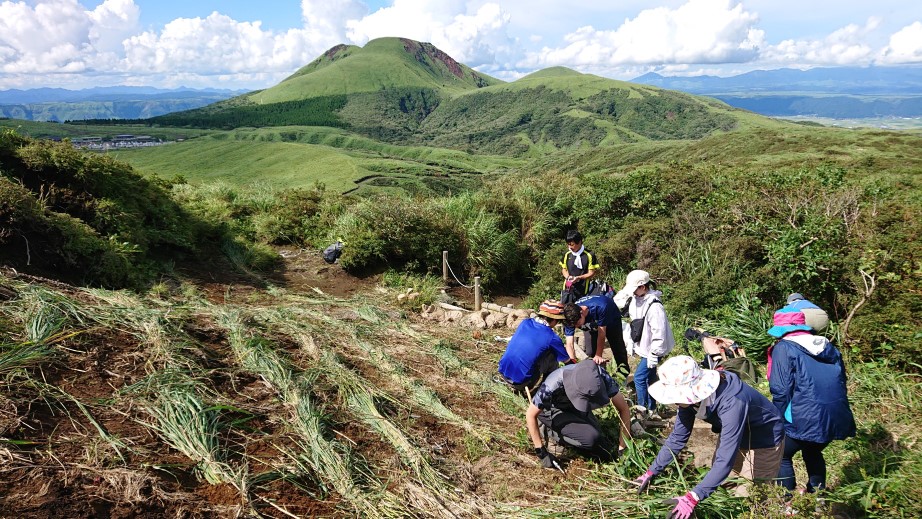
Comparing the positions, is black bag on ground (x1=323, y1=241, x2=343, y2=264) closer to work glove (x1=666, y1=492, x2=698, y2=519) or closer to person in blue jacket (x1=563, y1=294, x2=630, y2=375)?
person in blue jacket (x1=563, y1=294, x2=630, y2=375)

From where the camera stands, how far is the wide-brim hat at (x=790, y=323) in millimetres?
3137

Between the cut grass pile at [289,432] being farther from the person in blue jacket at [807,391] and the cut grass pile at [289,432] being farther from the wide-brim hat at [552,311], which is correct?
the wide-brim hat at [552,311]

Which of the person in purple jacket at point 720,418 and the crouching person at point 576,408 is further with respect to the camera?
the crouching person at point 576,408

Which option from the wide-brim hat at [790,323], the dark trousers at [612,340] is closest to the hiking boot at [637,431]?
the dark trousers at [612,340]

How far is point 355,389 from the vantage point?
4.46m

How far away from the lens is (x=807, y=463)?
10.7 feet

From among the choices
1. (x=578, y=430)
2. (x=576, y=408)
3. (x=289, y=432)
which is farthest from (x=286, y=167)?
(x=576, y=408)

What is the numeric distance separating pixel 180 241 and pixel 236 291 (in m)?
2.23

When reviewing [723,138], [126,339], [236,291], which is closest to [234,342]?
[126,339]

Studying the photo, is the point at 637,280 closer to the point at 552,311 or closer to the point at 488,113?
the point at 552,311

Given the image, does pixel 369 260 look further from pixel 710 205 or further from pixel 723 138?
pixel 723 138

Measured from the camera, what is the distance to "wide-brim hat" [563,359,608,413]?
3436 millimetres

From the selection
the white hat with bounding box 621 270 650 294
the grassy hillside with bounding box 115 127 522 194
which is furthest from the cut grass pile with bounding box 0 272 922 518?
the grassy hillside with bounding box 115 127 522 194

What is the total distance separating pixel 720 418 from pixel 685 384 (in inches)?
11.9
